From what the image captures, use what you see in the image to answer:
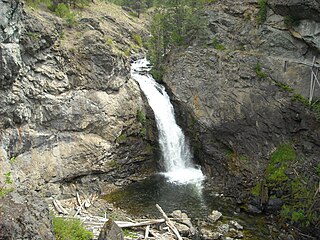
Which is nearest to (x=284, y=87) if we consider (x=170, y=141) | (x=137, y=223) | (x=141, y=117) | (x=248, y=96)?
(x=248, y=96)

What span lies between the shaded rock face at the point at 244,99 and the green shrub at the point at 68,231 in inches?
497

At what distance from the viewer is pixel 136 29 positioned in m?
46.1

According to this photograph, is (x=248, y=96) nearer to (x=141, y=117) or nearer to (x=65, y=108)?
(x=141, y=117)

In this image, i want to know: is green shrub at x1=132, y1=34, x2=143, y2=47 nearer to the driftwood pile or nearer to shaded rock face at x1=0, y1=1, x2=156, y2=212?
shaded rock face at x1=0, y1=1, x2=156, y2=212

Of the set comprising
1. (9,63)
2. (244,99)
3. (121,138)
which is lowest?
(121,138)

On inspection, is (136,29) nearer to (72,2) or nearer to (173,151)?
→ (72,2)

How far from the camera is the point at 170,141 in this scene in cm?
2688

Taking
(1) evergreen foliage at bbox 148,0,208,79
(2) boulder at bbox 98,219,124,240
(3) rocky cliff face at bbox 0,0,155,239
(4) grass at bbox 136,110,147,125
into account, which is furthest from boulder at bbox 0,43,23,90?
(1) evergreen foliage at bbox 148,0,208,79

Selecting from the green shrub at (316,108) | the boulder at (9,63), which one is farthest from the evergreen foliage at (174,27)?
the boulder at (9,63)

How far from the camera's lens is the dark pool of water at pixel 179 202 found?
19.5m

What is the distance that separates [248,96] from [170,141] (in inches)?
274

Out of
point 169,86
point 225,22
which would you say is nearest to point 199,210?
point 169,86

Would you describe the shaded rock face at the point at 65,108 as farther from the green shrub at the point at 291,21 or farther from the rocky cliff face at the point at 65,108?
the green shrub at the point at 291,21

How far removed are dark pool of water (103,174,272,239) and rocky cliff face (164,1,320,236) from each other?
1.62 meters
